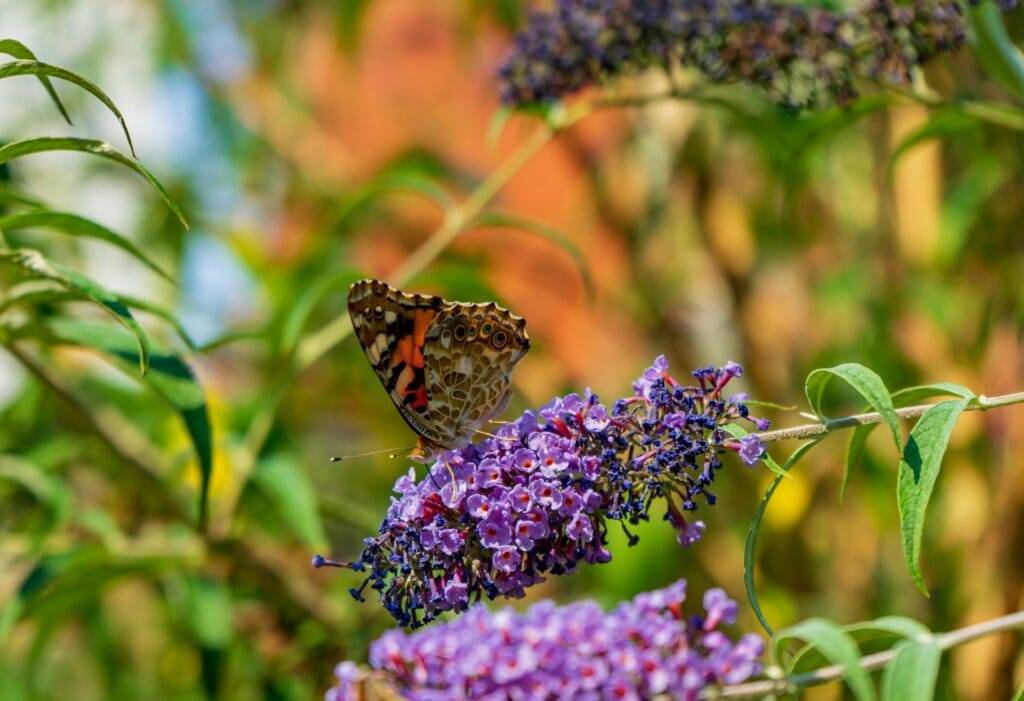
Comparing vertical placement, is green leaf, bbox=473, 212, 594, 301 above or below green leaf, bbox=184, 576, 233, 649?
above

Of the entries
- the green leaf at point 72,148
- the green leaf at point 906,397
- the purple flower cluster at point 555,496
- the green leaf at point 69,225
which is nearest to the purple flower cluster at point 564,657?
the purple flower cluster at point 555,496

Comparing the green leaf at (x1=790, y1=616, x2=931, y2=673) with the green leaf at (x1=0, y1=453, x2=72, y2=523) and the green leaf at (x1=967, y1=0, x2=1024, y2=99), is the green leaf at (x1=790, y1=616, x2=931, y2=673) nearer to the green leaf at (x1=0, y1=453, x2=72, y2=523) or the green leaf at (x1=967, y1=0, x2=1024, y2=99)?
the green leaf at (x1=967, y1=0, x2=1024, y2=99)

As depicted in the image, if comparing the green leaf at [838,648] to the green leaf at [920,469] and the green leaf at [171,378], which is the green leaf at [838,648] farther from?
the green leaf at [171,378]

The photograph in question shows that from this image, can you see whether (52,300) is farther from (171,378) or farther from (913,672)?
(913,672)

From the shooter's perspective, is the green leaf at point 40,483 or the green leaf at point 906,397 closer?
the green leaf at point 906,397

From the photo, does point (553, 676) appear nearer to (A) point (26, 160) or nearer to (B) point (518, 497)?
(B) point (518, 497)

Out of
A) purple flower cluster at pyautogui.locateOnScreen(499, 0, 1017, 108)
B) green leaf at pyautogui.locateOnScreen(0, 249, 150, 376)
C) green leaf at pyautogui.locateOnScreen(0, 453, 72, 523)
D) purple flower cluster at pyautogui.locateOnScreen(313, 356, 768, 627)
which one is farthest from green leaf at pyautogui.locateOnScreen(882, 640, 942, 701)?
green leaf at pyautogui.locateOnScreen(0, 453, 72, 523)
